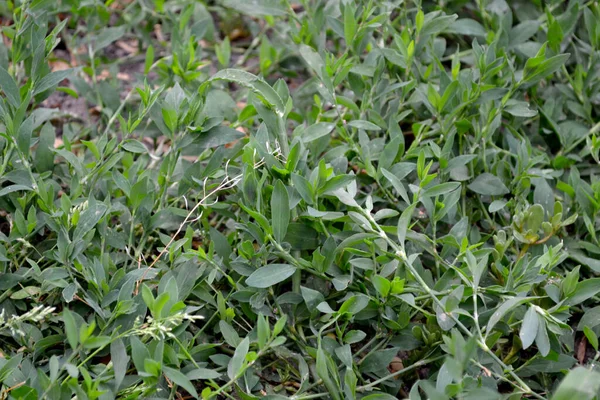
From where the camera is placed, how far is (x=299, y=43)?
2.24 metres

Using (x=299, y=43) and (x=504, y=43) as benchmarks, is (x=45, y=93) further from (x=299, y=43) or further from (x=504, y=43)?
(x=504, y=43)

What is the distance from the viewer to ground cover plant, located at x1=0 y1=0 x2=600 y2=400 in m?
1.56

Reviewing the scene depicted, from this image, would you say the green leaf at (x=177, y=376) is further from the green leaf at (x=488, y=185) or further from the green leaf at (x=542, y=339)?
the green leaf at (x=488, y=185)

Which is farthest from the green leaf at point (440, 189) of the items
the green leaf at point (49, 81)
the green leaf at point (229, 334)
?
the green leaf at point (49, 81)

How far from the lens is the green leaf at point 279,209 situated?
5.32ft

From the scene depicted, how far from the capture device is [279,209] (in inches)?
63.8

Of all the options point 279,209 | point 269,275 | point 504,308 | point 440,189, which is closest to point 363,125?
point 440,189

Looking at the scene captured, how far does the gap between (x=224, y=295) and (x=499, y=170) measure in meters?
0.83

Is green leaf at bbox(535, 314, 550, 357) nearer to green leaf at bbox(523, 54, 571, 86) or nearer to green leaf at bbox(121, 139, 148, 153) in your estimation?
green leaf at bbox(523, 54, 571, 86)

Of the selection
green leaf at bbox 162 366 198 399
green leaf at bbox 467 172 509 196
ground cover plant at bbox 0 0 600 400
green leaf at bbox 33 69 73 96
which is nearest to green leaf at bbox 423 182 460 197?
ground cover plant at bbox 0 0 600 400

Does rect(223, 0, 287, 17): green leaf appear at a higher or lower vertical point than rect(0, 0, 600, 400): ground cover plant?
higher

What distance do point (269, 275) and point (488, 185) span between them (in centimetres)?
69

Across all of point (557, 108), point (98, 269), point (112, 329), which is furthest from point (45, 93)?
point (557, 108)

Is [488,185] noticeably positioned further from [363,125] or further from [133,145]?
[133,145]
